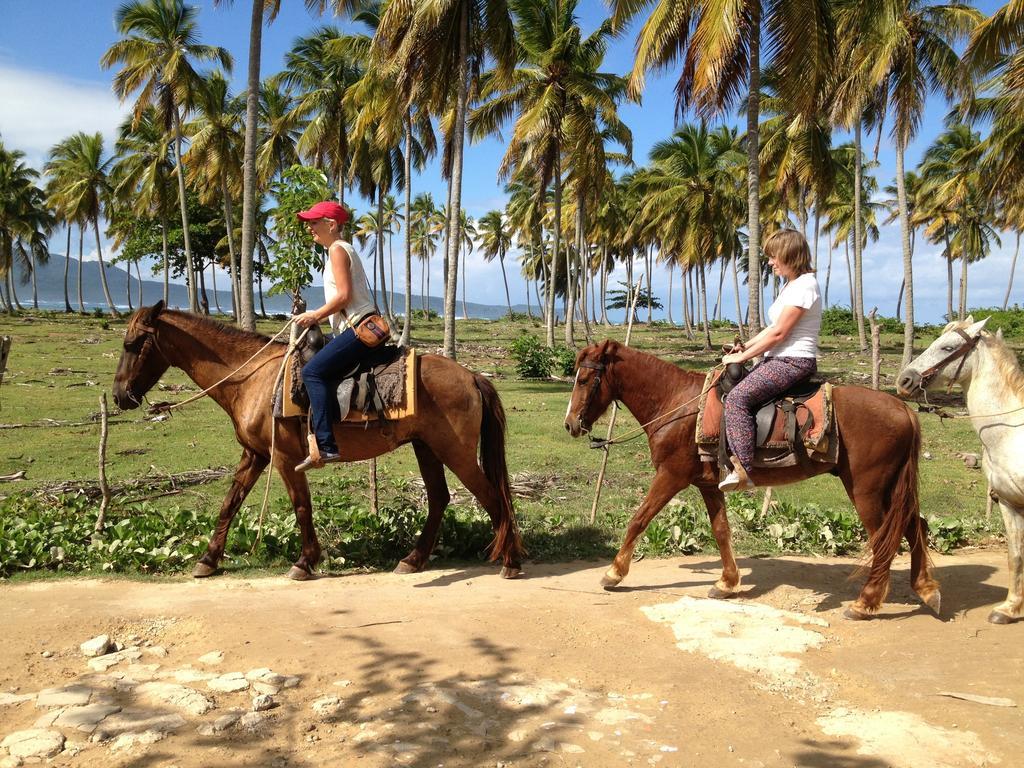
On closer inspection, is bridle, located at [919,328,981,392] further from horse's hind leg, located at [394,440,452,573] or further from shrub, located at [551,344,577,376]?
shrub, located at [551,344,577,376]

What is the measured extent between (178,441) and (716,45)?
11.8m

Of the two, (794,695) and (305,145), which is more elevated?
(305,145)

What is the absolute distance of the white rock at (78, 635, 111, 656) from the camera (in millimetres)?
4875

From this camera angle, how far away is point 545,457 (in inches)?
498

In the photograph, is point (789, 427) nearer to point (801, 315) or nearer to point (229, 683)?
point (801, 315)

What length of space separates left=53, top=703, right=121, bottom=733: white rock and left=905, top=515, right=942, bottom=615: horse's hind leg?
555cm

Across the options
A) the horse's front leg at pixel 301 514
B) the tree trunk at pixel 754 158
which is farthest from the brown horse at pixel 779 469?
the tree trunk at pixel 754 158

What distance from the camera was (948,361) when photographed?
5.79 metres

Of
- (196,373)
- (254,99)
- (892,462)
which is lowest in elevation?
(892,462)

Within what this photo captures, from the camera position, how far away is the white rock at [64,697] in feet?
13.4

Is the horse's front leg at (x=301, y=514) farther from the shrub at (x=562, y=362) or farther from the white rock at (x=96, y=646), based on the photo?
the shrub at (x=562, y=362)

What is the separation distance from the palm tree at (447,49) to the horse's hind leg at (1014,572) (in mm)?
13898

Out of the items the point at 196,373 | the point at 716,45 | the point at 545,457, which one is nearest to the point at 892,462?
the point at 196,373

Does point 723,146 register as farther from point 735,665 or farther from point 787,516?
point 735,665
